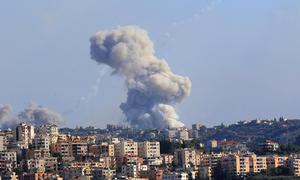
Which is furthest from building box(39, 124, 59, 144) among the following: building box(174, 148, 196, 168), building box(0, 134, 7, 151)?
building box(174, 148, 196, 168)

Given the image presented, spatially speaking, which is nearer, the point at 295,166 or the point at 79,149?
the point at 295,166

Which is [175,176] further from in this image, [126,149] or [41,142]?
[41,142]

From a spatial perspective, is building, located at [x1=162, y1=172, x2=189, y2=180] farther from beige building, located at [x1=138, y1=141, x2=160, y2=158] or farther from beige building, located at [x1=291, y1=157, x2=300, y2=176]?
beige building, located at [x1=138, y1=141, x2=160, y2=158]

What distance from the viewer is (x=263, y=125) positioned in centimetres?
11350

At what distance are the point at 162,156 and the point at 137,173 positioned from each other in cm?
684

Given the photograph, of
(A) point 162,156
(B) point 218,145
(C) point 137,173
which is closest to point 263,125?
(B) point 218,145

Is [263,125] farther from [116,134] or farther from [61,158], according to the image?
[61,158]

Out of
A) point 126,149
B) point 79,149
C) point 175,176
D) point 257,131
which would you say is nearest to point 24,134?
point 79,149

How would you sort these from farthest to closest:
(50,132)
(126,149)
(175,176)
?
(50,132)
(126,149)
(175,176)

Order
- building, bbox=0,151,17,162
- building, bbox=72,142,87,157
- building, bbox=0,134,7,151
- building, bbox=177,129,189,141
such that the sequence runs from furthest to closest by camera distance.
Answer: building, bbox=177,129,189,141 < building, bbox=0,134,7,151 < building, bbox=72,142,87,157 < building, bbox=0,151,17,162

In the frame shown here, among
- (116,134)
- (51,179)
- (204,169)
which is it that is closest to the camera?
(51,179)

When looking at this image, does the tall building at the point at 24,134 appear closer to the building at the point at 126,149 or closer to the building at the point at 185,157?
the building at the point at 126,149

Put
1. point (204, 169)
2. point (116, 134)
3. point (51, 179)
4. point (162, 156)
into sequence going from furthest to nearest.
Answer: point (116, 134)
point (162, 156)
point (204, 169)
point (51, 179)

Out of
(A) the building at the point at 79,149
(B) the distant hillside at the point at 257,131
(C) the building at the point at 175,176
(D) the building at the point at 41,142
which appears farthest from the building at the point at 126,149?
(B) the distant hillside at the point at 257,131
